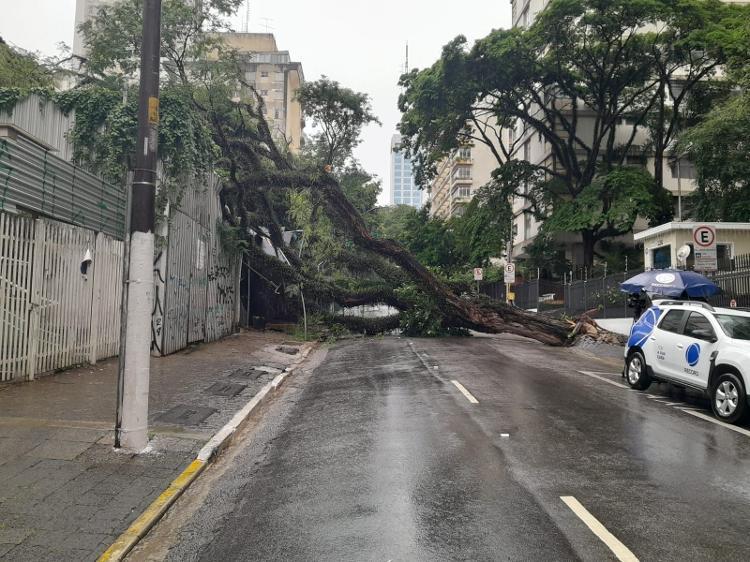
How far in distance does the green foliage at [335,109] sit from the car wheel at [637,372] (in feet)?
72.5

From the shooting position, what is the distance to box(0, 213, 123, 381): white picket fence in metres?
9.46

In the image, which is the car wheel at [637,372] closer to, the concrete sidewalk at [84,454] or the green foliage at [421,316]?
the concrete sidewalk at [84,454]

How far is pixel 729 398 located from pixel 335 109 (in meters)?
27.3

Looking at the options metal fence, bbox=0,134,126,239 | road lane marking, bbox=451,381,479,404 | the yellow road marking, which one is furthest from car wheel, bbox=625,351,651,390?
metal fence, bbox=0,134,126,239

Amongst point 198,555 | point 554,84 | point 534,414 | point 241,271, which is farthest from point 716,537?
point 554,84

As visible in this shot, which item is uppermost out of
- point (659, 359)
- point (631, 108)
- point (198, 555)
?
point (631, 108)

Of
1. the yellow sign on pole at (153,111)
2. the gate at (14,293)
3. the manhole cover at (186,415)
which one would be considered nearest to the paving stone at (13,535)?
the manhole cover at (186,415)

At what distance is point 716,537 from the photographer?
459 centimetres

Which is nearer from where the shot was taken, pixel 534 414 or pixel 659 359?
pixel 534 414

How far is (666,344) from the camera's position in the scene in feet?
36.3

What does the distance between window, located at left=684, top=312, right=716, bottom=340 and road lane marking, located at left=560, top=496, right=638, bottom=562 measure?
579 centimetres

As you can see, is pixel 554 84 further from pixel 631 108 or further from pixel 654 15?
pixel 654 15

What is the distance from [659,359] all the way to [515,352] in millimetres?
8778

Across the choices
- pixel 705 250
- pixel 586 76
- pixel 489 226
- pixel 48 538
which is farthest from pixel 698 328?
pixel 586 76
